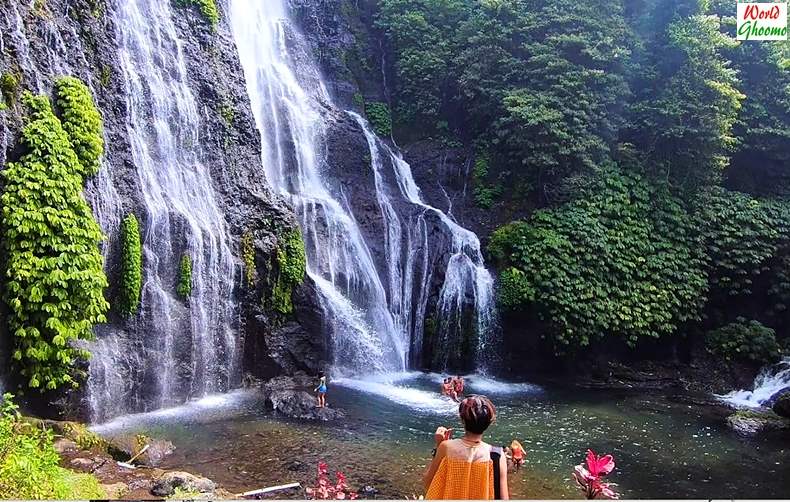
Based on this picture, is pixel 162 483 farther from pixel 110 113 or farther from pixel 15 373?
pixel 110 113

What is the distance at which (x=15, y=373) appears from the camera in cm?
972

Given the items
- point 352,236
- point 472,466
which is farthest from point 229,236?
point 472,466

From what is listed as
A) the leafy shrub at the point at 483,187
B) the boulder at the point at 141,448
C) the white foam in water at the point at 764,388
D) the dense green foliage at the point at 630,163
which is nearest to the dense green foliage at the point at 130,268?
the boulder at the point at 141,448

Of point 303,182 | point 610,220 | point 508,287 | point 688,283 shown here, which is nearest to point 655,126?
point 610,220

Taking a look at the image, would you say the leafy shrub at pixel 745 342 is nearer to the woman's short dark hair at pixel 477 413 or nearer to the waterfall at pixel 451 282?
the waterfall at pixel 451 282

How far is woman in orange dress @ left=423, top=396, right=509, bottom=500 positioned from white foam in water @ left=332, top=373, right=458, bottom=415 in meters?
9.44

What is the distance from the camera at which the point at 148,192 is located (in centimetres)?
1285

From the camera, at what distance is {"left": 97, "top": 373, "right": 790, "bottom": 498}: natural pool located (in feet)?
29.9

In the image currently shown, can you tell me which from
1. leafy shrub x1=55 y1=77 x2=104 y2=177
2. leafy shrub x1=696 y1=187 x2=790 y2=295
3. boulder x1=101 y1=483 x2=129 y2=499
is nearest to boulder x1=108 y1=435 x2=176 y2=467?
boulder x1=101 y1=483 x2=129 y2=499

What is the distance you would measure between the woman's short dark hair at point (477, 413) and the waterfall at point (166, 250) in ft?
31.6

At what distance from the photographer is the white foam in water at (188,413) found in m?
10.8

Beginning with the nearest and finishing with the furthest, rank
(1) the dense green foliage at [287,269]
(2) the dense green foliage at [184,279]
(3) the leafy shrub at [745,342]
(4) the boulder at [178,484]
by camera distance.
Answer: (4) the boulder at [178,484] < (2) the dense green foliage at [184,279] < (1) the dense green foliage at [287,269] < (3) the leafy shrub at [745,342]

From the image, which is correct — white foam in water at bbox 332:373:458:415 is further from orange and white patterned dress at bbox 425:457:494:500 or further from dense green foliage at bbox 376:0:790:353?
orange and white patterned dress at bbox 425:457:494:500

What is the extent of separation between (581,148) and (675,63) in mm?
4571
